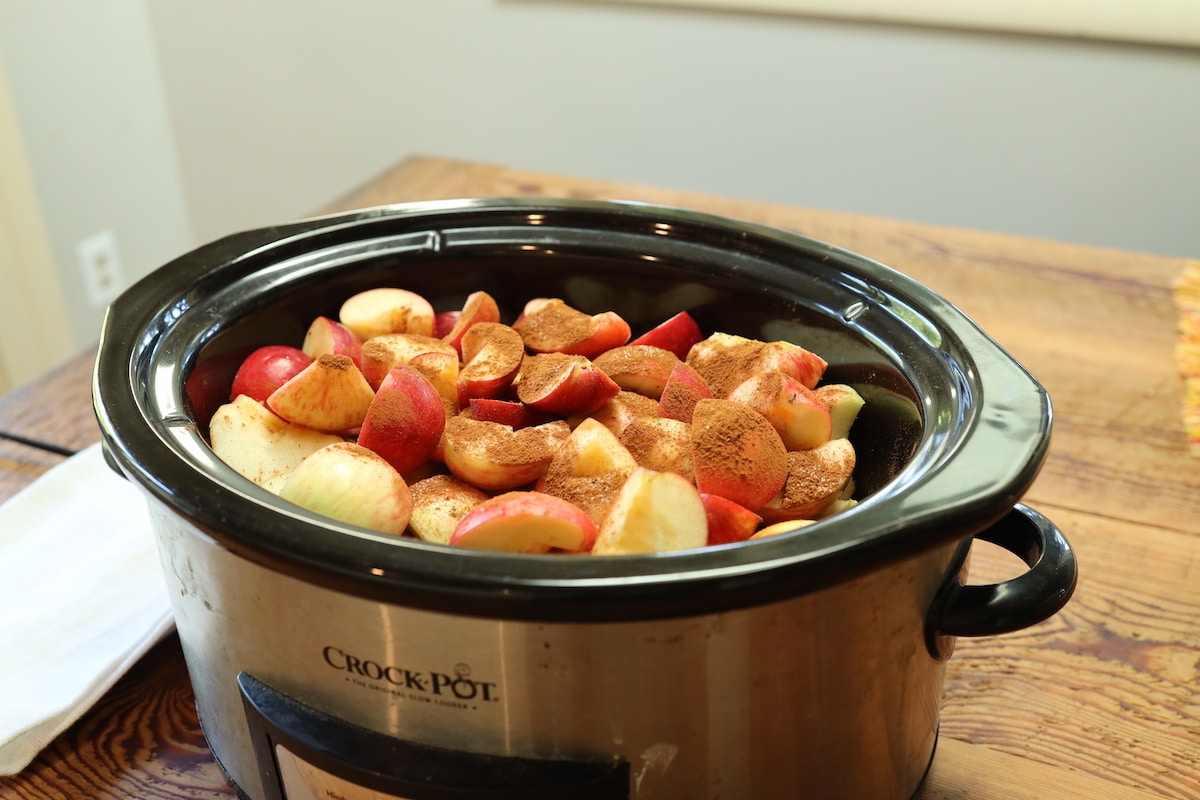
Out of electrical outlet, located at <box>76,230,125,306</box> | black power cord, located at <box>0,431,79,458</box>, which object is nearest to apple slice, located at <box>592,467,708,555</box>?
black power cord, located at <box>0,431,79,458</box>

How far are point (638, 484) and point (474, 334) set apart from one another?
23 centimetres

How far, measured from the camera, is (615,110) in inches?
76.7

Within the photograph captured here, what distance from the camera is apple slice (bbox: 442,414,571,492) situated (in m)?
0.53

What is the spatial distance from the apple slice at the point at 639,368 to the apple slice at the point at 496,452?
0.08m

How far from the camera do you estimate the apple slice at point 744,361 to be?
1.98 feet

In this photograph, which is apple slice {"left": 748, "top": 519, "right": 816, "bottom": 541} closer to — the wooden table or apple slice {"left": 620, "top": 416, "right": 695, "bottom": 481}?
apple slice {"left": 620, "top": 416, "right": 695, "bottom": 481}

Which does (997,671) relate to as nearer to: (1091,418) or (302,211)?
(1091,418)

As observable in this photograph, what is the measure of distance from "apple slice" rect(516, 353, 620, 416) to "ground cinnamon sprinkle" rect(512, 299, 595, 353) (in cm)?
4

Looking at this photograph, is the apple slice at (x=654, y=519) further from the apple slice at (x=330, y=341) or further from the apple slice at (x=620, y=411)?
the apple slice at (x=330, y=341)

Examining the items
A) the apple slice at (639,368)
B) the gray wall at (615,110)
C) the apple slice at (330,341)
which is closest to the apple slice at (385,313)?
the apple slice at (330,341)

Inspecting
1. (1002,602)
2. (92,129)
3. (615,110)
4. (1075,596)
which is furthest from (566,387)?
(92,129)

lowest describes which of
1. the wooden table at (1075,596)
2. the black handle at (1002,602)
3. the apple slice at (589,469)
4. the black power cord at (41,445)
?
the wooden table at (1075,596)

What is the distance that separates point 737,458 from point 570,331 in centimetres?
19

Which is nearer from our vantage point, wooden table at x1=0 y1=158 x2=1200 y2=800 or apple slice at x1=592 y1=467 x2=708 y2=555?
apple slice at x1=592 y1=467 x2=708 y2=555
